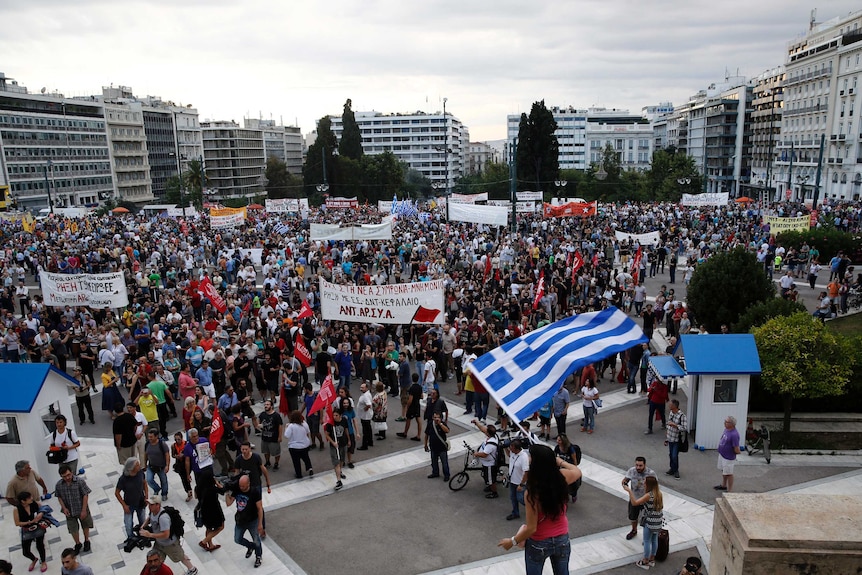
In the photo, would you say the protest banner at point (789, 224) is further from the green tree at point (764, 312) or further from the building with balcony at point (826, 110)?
the building with balcony at point (826, 110)

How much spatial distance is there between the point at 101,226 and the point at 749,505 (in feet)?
160

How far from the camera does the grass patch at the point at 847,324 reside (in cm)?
1980

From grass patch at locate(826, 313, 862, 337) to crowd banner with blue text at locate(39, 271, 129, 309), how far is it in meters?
21.1

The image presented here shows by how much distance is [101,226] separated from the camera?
1801 inches

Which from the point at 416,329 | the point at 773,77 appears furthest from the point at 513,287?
the point at 773,77

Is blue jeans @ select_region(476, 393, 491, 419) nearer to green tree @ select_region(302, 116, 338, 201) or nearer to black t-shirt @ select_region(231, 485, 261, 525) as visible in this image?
black t-shirt @ select_region(231, 485, 261, 525)

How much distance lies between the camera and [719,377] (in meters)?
12.3

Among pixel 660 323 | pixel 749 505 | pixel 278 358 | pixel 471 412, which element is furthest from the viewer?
pixel 660 323

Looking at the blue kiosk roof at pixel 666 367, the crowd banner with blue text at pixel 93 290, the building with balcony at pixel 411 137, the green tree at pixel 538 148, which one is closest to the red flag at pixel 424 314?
the blue kiosk roof at pixel 666 367

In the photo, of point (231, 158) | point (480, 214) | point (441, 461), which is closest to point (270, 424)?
point (441, 461)

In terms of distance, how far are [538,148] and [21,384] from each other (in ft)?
210

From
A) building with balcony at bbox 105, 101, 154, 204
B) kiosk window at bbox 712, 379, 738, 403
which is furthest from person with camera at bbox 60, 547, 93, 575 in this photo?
building with balcony at bbox 105, 101, 154, 204

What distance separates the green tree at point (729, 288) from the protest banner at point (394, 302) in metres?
7.44

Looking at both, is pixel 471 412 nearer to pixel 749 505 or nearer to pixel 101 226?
pixel 749 505
